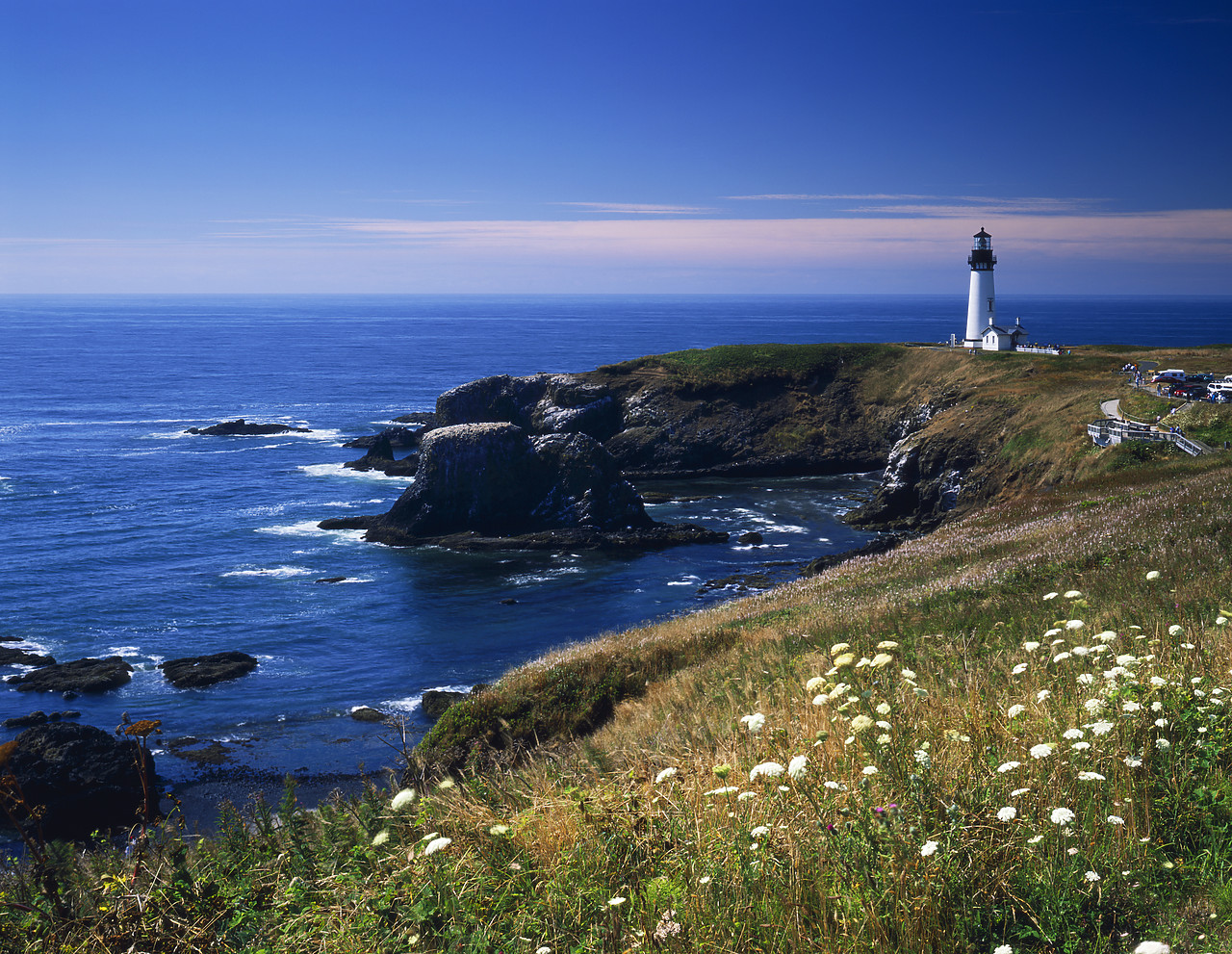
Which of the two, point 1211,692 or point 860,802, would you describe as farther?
point 1211,692

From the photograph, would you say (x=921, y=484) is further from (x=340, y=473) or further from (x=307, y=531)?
(x=340, y=473)

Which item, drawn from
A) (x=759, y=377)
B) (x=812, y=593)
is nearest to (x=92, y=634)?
(x=812, y=593)

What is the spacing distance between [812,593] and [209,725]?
68.1 feet

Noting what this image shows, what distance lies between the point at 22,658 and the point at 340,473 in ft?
121

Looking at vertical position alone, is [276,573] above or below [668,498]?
below

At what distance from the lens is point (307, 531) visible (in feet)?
171

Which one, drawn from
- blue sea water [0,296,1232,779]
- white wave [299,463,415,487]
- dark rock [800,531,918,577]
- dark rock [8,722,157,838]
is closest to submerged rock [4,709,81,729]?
blue sea water [0,296,1232,779]

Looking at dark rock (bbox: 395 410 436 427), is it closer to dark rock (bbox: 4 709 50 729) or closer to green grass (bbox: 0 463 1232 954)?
dark rock (bbox: 4 709 50 729)

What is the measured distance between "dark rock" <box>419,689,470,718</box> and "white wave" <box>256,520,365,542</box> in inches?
972

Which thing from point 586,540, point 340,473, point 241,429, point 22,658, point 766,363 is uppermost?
point 766,363

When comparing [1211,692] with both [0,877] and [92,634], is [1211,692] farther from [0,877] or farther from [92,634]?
[92,634]

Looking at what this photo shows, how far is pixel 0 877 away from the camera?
24.3ft

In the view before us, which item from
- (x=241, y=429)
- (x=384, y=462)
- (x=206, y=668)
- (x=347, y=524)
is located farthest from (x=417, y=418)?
(x=206, y=668)

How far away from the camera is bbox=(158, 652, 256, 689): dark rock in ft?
102
